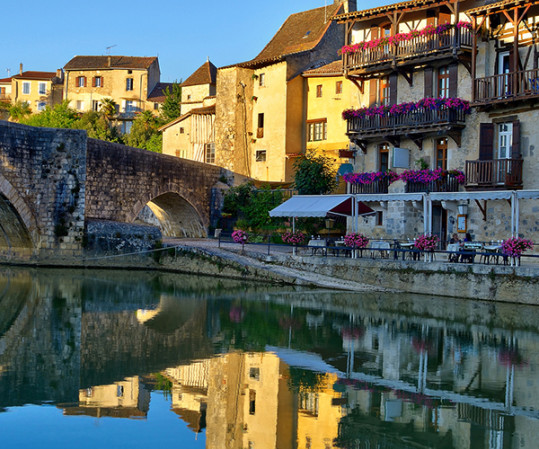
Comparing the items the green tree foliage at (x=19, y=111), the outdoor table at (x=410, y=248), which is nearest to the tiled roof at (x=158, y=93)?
the green tree foliage at (x=19, y=111)

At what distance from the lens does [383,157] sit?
29688 mm

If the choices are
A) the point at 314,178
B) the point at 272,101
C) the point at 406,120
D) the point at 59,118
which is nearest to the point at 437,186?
the point at 406,120

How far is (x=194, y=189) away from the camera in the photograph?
1471 inches

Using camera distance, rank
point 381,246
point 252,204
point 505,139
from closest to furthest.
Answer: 1. point 505,139
2. point 381,246
3. point 252,204

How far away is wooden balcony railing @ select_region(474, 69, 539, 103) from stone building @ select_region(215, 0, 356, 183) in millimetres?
15796

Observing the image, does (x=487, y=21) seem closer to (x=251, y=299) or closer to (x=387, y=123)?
(x=387, y=123)

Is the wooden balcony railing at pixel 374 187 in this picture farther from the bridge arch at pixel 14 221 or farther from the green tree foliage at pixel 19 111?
the green tree foliage at pixel 19 111

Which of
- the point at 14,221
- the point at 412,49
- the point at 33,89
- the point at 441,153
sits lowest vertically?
the point at 14,221

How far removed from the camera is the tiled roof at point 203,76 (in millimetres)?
51594

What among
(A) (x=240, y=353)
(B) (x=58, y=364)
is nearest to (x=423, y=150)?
(A) (x=240, y=353)

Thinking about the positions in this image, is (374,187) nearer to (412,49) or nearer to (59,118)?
(412,49)

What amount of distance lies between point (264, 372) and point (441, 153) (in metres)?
16.9

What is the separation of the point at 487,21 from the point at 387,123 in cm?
480

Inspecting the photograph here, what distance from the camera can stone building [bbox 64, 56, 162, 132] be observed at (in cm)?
6594
